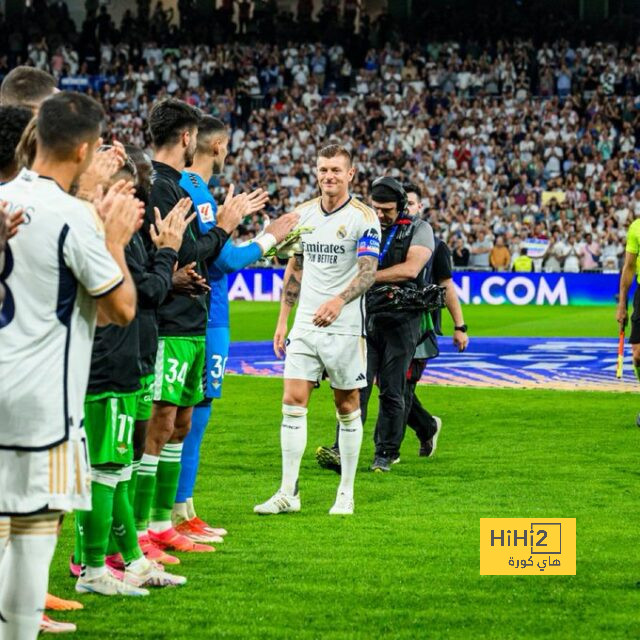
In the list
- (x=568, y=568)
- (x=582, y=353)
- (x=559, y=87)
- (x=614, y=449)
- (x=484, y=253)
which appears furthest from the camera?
(x=559, y=87)

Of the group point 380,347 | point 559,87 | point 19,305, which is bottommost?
point 380,347

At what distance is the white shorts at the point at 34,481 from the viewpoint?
4.34 m

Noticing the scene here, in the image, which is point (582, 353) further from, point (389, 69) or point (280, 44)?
point (280, 44)

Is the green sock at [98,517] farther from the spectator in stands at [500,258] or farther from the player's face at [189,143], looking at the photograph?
the spectator in stands at [500,258]

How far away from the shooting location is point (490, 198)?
3656cm

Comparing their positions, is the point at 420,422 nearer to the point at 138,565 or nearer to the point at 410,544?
the point at 410,544

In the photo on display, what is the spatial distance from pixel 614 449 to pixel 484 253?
22.6 metres

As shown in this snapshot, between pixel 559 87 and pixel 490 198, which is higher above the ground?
pixel 559 87

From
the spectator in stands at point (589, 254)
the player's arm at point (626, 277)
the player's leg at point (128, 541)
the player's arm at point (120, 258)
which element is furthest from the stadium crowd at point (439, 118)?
the player's arm at point (120, 258)

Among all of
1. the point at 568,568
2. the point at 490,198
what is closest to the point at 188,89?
the point at 490,198

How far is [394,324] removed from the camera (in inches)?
403

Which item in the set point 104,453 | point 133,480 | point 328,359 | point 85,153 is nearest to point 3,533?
point 104,453

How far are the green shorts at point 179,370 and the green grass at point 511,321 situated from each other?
15.9 meters

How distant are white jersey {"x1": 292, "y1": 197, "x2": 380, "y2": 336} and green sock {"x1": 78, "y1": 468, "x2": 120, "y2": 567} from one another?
9.31 feet
